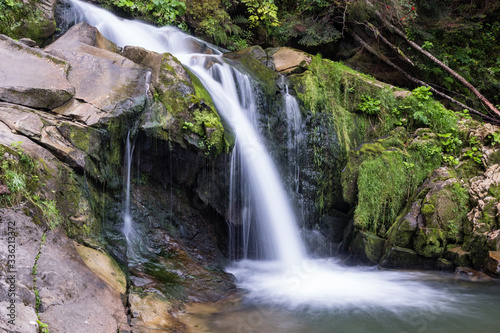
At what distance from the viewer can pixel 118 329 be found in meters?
3.61

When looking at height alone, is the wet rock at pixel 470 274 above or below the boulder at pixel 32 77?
below

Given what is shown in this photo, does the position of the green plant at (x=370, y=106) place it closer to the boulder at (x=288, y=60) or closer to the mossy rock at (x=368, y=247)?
the boulder at (x=288, y=60)

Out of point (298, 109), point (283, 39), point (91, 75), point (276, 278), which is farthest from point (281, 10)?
point (276, 278)

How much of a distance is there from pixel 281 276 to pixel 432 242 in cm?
301

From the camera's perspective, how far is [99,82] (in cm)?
596

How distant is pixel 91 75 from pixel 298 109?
15.2 ft

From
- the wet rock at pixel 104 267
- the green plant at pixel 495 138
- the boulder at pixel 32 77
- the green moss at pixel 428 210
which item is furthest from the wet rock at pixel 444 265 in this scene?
the boulder at pixel 32 77

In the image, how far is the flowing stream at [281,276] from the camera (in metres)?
4.85

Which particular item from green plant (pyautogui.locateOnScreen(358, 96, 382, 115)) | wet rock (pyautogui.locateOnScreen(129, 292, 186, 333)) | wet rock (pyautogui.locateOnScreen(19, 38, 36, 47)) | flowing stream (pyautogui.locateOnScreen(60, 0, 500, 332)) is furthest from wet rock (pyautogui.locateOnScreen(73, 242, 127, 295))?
A: green plant (pyautogui.locateOnScreen(358, 96, 382, 115))

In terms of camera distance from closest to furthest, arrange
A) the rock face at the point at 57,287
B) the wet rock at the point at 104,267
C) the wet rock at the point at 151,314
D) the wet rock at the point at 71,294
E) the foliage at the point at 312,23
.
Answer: the rock face at the point at 57,287 < the wet rock at the point at 71,294 < the wet rock at the point at 151,314 < the wet rock at the point at 104,267 < the foliage at the point at 312,23

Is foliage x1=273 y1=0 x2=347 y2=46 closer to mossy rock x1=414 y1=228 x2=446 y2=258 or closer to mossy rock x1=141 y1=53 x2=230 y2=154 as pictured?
mossy rock x1=141 y1=53 x2=230 y2=154

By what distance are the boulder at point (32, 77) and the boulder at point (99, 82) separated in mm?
159

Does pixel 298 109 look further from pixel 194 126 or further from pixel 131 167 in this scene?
pixel 131 167

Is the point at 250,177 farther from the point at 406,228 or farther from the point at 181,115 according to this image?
the point at 406,228
